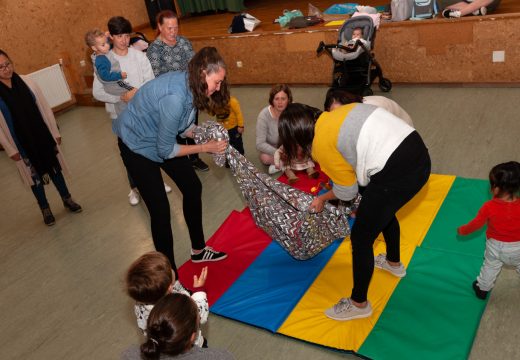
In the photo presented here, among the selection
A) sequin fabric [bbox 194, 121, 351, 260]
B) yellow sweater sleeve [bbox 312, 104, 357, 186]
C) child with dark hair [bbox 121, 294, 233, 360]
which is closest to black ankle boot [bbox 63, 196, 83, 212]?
sequin fabric [bbox 194, 121, 351, 260]

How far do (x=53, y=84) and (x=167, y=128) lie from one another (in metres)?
5.82

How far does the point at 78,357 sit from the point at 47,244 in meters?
1.50

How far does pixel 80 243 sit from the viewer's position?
4.15 meters

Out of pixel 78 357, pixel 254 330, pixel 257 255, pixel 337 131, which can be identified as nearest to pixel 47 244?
pixel 78 357

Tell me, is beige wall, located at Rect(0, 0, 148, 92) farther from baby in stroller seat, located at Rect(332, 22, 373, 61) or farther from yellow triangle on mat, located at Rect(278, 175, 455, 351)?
yellow triangle on mat, located at Rect(278, 175, 455, 351)

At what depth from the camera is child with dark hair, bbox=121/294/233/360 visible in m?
1.73

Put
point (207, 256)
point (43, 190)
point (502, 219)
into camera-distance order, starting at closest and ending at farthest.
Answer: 1. point (502, 219)
2. point (207, 256)
3. point (43, 190)

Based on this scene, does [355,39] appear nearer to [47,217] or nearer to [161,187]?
[161,187]

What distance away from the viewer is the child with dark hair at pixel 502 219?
2488 millimetres

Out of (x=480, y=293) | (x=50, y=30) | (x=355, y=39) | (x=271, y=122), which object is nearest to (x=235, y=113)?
(x=271, y=122)

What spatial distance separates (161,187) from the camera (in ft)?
9.76

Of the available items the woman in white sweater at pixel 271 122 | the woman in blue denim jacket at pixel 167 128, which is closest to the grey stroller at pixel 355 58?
the woman in white sweater at pixel 271 122

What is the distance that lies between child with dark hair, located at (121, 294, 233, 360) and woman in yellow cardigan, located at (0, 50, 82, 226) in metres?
2.85

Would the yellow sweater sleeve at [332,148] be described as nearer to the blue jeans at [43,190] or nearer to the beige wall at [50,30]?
the blue jeans at [43,190]
